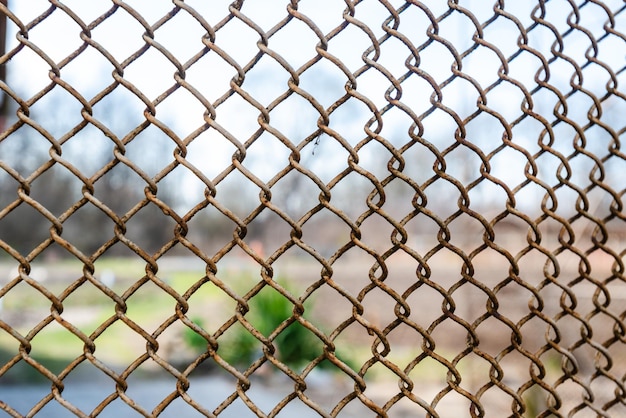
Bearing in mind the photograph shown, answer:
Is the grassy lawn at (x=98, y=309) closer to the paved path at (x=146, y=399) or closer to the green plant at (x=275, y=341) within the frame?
the green plant at (x=275, y=341)

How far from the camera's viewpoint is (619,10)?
1358 mm

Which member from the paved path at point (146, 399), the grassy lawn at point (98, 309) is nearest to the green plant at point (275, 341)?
the paved path at point (146, 399)

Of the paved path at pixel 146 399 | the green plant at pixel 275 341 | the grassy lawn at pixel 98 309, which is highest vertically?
the green plant at pixel 275 341

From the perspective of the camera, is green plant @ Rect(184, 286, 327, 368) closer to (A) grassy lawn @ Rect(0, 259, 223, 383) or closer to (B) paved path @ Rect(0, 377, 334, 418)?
(B) paved path @ Rect(0, 377, 334, 418)

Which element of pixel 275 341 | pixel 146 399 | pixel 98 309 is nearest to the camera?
pixel 146 399

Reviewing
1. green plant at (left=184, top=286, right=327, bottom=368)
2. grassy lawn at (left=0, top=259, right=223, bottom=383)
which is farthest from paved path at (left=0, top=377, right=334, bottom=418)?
grassy lawn at (left=0, top=259, right=223, bottom=383)

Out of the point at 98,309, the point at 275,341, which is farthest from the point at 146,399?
the point at 98,309

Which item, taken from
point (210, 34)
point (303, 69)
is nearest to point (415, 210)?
point (303, 69)

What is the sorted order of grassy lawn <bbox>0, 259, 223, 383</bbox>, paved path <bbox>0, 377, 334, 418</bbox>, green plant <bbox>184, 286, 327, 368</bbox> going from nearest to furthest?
paved path <bbox>0, 377, 334, 418</bbox>, green plant <bbox>184, 286, 327, 368</bbox>, grassy lawn <bbox>0, 259, 223, 383</bbox>

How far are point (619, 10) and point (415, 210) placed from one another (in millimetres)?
727

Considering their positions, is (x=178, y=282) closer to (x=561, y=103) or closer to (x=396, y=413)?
(x=396, y=413)

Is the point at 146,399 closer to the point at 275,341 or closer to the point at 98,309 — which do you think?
the point at 275,341

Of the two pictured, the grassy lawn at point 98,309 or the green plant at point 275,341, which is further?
the grassy lawn at point 98,309

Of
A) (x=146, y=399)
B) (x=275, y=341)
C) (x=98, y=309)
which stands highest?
(x=275, y=341)
